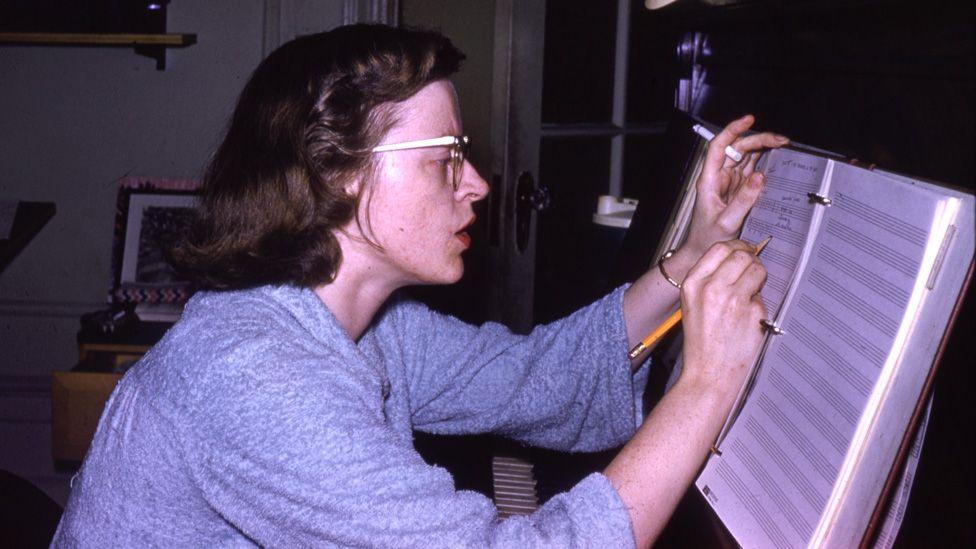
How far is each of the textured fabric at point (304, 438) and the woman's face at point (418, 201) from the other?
0.40ft

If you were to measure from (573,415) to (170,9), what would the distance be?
86.6 inches

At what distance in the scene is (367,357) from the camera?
1.18m

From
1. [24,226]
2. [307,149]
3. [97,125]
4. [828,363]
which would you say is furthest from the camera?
[97,125]

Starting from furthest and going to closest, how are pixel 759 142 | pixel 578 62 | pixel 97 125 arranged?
pixel 97 125, pixel 578 62, pixel 759 142

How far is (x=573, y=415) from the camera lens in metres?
1.26

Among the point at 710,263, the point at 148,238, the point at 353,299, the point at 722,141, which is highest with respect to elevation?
the point at 722,141

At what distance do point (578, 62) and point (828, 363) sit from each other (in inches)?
61.5

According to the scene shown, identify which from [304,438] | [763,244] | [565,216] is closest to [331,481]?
[304,438]

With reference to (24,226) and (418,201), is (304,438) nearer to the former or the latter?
(418,201)

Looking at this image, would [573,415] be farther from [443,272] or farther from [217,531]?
[217,531]

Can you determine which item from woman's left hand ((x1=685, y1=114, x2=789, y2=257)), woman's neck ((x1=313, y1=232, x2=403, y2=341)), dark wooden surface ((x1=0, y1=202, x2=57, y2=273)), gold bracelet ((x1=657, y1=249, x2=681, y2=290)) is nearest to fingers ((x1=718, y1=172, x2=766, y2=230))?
woman's left hand ((x1=685, y1=114, x2=789, y2=257))

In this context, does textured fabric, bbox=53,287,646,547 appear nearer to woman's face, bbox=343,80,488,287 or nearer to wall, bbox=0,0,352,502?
woman's face, bbox=343,80,488,287

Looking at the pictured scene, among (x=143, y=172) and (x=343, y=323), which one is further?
(x=143, y=172)

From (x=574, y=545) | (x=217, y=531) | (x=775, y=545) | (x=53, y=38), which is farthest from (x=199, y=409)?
(x=53, y=38)
